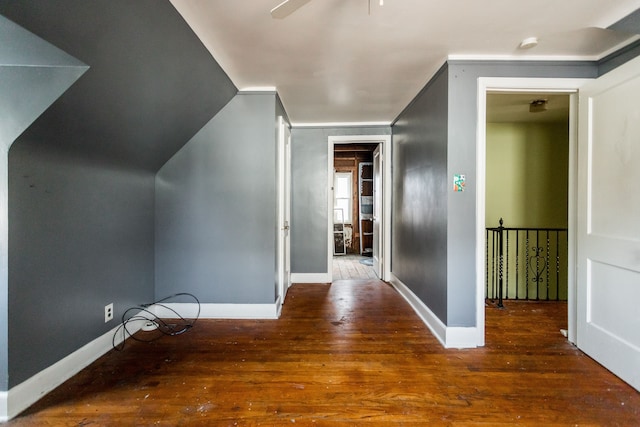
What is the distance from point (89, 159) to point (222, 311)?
173 cm

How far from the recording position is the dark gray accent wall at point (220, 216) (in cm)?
279

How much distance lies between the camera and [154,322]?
2.61m

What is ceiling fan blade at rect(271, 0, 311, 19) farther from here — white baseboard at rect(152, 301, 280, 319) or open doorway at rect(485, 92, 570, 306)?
open doorway at rect(485, 92, 570, 306)

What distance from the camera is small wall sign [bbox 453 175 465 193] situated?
87.1 inches

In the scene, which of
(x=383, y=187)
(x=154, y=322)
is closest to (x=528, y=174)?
(x=383, y=187)

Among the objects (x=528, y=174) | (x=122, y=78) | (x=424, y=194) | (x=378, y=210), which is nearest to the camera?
(x=122, y=78)

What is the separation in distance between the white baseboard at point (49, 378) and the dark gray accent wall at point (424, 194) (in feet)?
8.86

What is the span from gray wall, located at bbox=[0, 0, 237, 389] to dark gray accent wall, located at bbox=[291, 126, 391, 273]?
1.75 metres

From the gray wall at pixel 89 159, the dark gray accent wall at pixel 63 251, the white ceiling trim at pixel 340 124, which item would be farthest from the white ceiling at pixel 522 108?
the dark gray accent wall at pixel 63 251

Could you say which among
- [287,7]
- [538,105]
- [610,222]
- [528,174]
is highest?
[538,105]

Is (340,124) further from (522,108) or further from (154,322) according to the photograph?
(154,322)

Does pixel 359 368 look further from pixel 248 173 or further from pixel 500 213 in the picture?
pixel 500 213

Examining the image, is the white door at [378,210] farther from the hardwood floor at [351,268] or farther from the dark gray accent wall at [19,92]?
the dark gray accent wall at [19,92]

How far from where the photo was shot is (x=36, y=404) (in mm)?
1592
